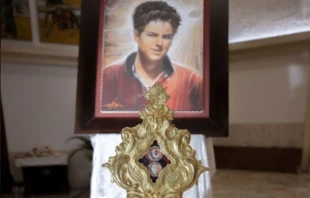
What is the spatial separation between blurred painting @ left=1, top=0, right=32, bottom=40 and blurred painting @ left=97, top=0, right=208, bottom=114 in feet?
6.95

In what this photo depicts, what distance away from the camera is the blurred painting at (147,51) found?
160cm

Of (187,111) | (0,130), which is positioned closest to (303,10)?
(187,111)

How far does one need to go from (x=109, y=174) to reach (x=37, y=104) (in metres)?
2.24

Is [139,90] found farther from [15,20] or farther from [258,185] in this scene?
[15,20]

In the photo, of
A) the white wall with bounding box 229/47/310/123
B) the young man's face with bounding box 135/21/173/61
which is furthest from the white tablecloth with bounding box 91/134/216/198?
the white wall with bounding box 229/47/310/123

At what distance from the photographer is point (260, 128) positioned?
3338 millimetres

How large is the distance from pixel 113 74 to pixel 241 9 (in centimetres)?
226

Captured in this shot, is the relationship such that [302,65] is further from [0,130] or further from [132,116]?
[0,130]

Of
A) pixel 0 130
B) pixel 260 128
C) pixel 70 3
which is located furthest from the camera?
pixel 70 3

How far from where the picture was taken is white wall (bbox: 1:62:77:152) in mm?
3473

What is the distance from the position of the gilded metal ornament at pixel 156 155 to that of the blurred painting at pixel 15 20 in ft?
10.0

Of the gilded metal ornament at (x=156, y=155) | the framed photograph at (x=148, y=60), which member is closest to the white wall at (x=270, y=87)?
the framed photograph at (x=148, y=60)

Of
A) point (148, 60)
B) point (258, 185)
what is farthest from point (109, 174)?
point (258, 185)

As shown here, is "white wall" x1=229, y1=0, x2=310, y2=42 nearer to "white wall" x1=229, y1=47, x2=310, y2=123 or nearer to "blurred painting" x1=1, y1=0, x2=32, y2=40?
"white wall" x1=229, y1=47, x2=310, y2=123
